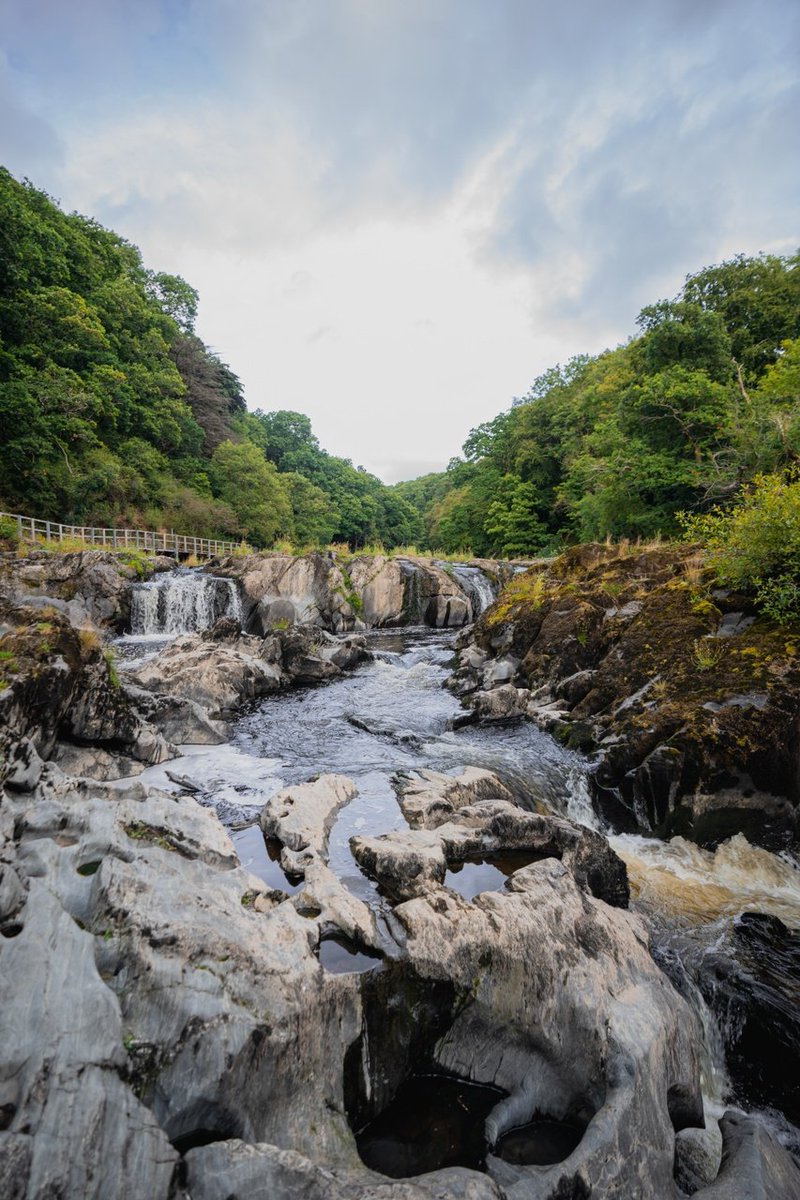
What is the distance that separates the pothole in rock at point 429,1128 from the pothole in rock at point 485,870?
1.44 m

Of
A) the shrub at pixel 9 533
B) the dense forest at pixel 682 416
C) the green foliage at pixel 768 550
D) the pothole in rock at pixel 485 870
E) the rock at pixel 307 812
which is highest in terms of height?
the dense forest at pixel 682 416

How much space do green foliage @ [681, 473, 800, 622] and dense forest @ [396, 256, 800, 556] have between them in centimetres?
858

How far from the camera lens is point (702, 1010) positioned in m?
4.19

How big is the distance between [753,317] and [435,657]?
25.7m

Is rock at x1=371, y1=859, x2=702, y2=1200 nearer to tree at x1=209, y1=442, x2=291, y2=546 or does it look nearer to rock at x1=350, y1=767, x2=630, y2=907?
rock at x1=350, y1=767, x2=630, y2=907

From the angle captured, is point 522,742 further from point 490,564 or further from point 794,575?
point 490,564

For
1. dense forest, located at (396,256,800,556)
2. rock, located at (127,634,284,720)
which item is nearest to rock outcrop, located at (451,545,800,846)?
rock, located at (127,634,284,720)

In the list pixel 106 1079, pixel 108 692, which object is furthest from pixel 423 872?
pixel 108 692

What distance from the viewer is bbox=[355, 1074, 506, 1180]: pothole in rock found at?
2.88 metres

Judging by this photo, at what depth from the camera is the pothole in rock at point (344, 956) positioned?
142 inches

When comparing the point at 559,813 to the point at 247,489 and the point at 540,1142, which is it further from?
the point at 247,489

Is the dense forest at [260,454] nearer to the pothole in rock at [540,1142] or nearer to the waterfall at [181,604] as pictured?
the pothole in rock at [540,1142]

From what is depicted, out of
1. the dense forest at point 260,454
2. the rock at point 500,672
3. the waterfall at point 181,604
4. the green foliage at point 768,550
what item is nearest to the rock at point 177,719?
the rock at point 500,672

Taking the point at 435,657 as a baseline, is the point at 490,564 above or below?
above
